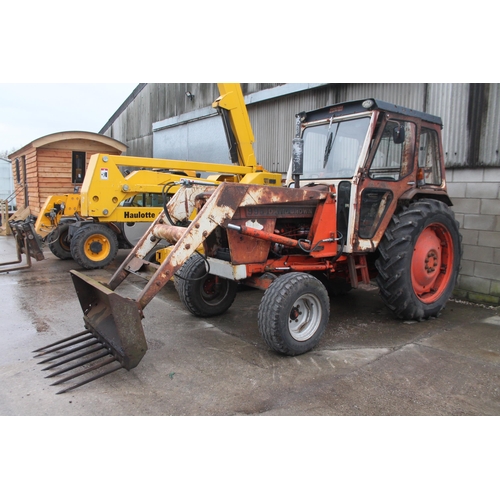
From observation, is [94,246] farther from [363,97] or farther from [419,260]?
[419,260]

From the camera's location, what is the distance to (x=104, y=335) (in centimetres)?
387

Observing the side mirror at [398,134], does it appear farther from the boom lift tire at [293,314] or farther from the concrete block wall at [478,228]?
the concrete block wall at [478,228]

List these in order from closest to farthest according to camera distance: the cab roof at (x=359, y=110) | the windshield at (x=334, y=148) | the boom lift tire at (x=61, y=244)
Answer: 1. the cab roof at (x=359, y=110)
2. the windshield at (x=334, y=148)
3. the boom lift tire at (x=61, y=244)

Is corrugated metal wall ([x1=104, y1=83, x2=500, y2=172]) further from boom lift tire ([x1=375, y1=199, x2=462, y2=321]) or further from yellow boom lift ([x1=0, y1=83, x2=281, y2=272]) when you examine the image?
yellow boom lift ([x1=0, y1=83, x2=281, y2=272])

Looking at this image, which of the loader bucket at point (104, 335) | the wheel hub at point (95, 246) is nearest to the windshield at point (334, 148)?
the loader bucket at point (104, 335)

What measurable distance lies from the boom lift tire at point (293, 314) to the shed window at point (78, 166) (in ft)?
41.5

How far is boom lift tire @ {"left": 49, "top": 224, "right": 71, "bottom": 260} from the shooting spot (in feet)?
30.1

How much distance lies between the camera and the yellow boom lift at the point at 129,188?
7980mm

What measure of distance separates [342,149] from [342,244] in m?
1.08

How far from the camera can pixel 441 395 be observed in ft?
11.4

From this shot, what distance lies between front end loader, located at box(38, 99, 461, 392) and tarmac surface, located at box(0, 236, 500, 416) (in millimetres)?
239

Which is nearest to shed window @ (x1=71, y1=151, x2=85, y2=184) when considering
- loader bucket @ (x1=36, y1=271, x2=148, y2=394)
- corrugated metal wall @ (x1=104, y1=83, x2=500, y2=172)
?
corrugated metal wall @ (x1=104, y1=83, x2=500, y2=172)

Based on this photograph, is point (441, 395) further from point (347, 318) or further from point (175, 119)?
point (175, 119)

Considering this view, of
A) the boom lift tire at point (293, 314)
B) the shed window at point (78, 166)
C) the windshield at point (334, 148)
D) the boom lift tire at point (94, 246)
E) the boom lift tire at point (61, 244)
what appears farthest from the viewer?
the shed window at point (78, 166)
